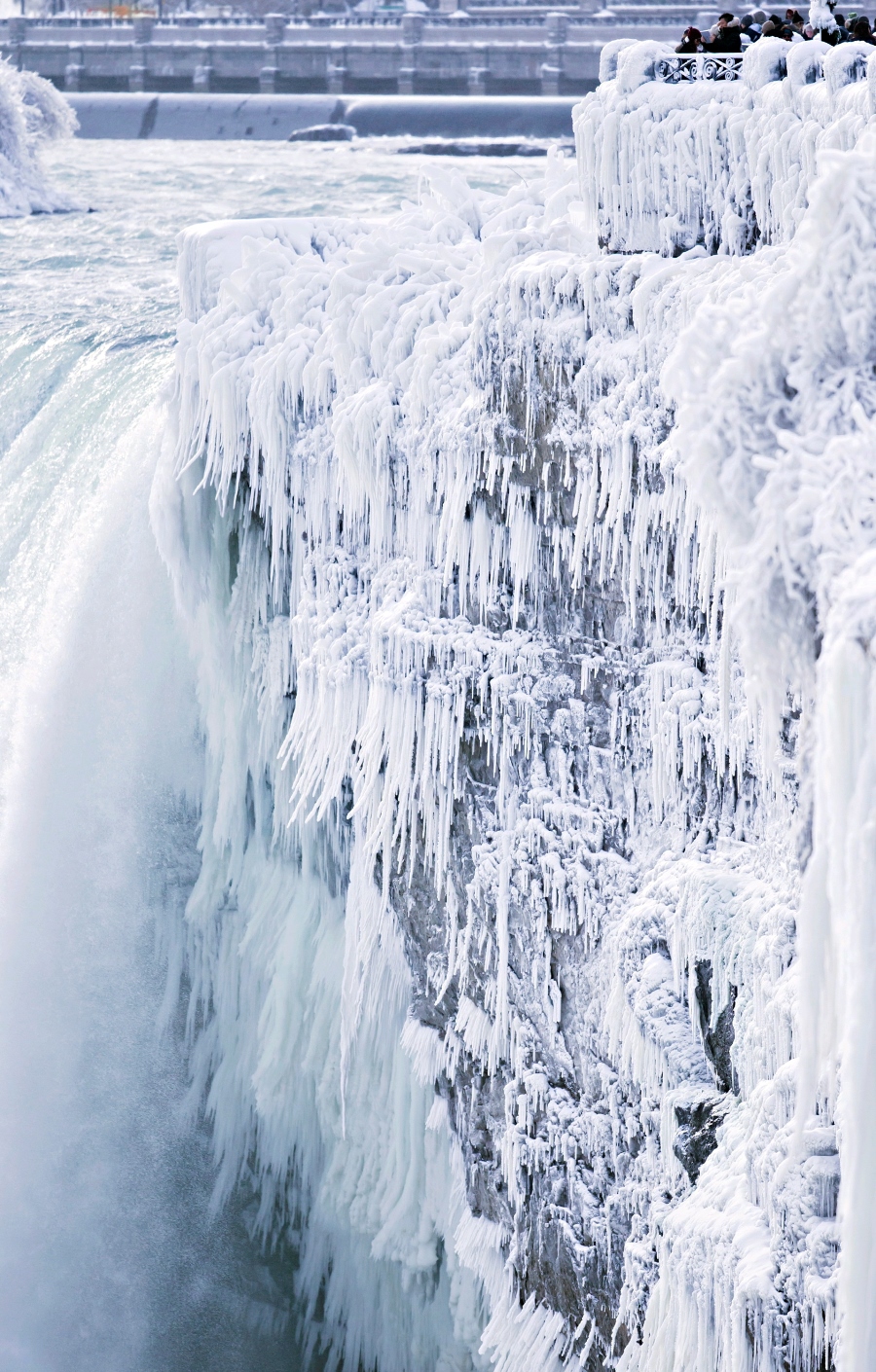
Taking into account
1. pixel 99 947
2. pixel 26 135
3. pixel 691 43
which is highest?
pixel 26 135

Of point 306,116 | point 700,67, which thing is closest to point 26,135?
point 306,116

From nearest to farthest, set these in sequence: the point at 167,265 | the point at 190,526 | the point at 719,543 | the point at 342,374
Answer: the point at 719,543, the point at 342,374, the point at 190,526, the point at 167,265

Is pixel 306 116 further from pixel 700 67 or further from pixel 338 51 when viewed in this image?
pixel 700 67

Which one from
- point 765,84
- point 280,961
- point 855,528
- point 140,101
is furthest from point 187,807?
point 140,101

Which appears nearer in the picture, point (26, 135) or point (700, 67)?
point (700, 67)

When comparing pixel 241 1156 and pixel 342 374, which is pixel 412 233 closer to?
pixel 342 374

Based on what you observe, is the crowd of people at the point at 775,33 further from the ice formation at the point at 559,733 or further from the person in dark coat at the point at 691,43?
the ice formation at the point at 559,733
